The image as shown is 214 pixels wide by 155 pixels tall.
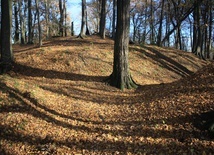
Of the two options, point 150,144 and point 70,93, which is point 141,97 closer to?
point 70,93

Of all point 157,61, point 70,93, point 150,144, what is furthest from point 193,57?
point 150,144

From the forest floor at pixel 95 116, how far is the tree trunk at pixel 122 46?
1.74 feet

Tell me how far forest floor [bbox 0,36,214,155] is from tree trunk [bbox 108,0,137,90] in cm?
53

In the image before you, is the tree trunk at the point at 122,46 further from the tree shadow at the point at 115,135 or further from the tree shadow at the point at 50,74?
the tree shadow at the point at 115,135

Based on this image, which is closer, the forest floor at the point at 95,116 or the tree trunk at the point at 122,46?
the forest floor at the point at 95,116

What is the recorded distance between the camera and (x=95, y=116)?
7793 millimetres

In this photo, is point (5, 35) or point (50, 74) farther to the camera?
point (50, 74)

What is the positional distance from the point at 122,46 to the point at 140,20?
35.3 meters

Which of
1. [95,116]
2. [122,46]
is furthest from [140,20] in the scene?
[95,116]

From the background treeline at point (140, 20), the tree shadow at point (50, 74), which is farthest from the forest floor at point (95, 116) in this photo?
the background treeline at point (140, 20)

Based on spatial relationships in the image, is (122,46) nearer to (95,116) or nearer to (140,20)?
(95,116)

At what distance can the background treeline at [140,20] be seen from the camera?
73.7 feet

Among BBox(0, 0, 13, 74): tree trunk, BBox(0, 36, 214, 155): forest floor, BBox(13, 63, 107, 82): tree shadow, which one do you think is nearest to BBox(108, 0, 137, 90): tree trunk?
BBox(0, 36, 214, 155): forest floor

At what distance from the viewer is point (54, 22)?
1113 inches
